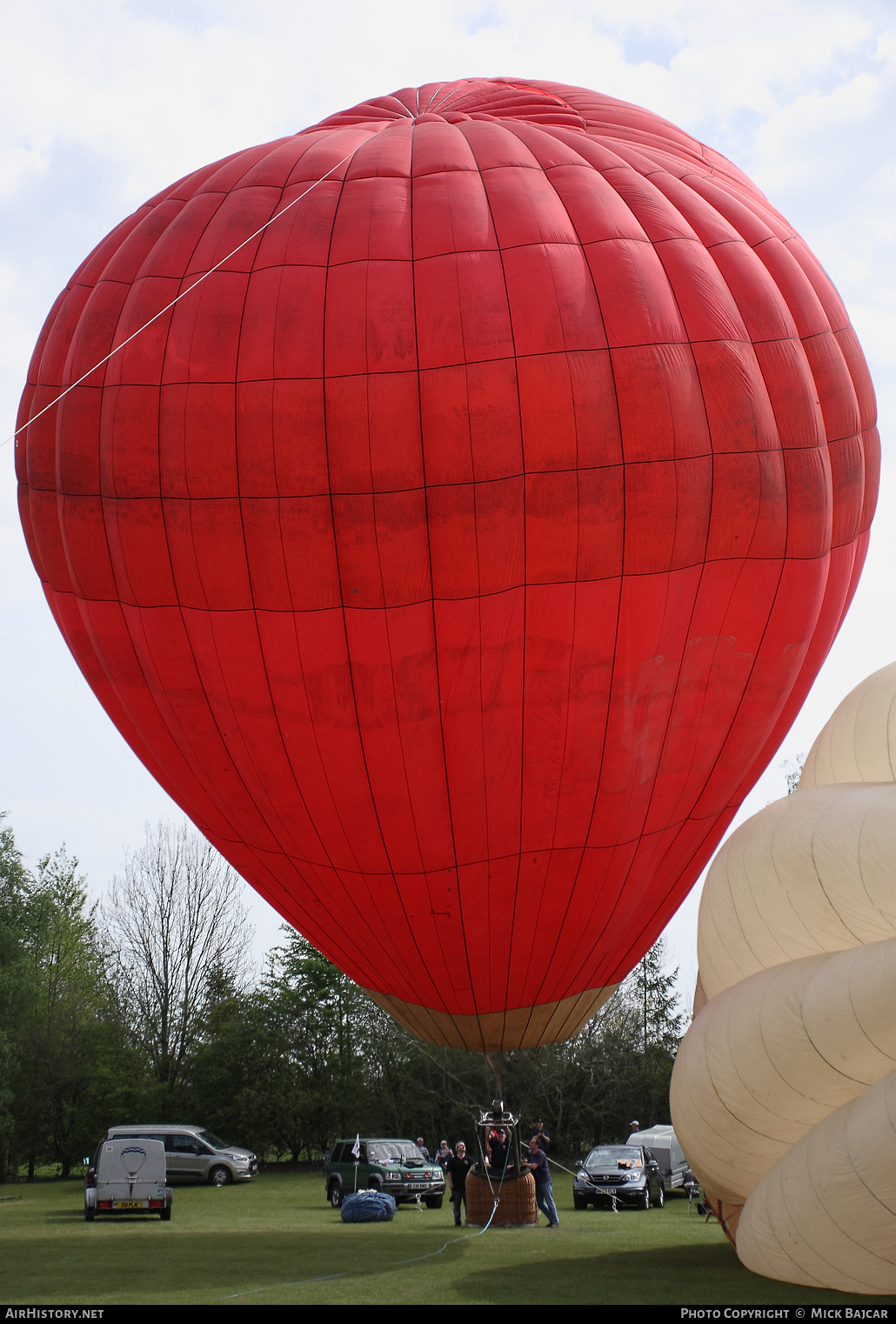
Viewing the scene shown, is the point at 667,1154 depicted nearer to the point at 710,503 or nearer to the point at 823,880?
the point at 823,880

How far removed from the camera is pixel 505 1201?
34.4ft

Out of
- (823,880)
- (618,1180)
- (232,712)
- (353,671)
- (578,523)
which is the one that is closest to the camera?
(823,880)

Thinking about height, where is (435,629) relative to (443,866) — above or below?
above

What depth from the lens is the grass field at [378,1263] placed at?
7293mm

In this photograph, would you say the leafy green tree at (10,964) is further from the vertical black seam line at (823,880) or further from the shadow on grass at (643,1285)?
the vertical black seam line at (823,880)

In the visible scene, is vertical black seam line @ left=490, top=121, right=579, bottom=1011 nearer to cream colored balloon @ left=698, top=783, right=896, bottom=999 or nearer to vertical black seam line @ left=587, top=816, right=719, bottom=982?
vertical black seam line @ left=587, top=816, right=719, bottom=982

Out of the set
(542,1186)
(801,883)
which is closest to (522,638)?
(801,883)

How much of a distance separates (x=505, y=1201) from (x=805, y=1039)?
198 inches

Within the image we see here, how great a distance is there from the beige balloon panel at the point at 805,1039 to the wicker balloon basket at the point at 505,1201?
289cm

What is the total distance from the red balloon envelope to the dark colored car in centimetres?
791

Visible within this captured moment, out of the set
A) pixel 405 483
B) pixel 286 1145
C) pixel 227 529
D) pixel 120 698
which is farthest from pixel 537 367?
pixel 286 1145

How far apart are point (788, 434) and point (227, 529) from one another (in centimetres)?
365

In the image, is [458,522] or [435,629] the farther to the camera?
[435,629]

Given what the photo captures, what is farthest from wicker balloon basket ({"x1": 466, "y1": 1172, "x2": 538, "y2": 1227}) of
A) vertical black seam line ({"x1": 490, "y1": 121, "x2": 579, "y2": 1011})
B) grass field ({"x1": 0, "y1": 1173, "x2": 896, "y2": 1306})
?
vertical black seam line ({"x1": 490, "y1": 121, "x2": 579, "y2": 1011})
